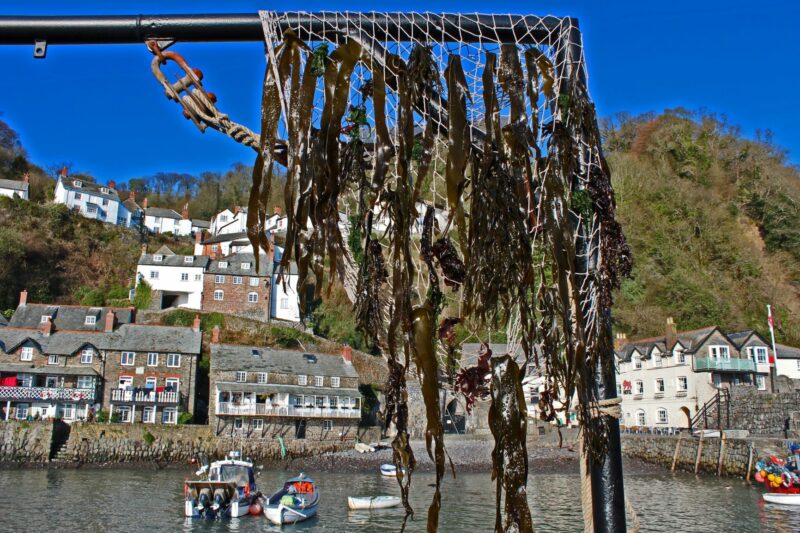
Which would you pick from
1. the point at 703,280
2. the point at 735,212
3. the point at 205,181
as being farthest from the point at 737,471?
the point at 205,181

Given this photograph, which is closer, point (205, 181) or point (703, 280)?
point (703, 280)

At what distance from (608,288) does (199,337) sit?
5605 cm

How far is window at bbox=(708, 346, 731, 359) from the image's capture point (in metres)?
48.4

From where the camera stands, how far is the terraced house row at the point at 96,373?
4866cm

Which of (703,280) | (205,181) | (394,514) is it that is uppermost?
(205,181)

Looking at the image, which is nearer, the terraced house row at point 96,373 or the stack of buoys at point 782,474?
the stack of buoys at point 782,474

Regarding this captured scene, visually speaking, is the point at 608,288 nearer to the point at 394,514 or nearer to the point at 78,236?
the point at 394,514

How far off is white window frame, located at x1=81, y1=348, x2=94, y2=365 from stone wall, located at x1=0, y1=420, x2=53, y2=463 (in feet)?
23.3

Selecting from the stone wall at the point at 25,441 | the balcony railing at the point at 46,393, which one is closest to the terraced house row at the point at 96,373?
the balcony railing at the point at 46,393

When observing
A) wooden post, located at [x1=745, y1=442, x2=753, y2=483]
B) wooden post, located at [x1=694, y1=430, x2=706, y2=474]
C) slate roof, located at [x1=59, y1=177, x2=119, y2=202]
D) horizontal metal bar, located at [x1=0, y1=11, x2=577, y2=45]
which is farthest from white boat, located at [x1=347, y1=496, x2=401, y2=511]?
slate roof, located at [x1=59, y1=177, x2=119, y2=202]

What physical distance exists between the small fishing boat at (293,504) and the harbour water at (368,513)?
51 centimetres

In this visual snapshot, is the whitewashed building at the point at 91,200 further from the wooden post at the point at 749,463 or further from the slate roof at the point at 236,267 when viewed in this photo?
the wooden post at the point at 749,463

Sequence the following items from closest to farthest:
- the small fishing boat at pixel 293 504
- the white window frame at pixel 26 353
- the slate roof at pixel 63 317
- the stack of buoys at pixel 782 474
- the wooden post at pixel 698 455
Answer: the small fishing boat at pixel 293 504 → the stack of buoys at pixel 782 474 → the wooden post at pixel 698 455 → the white window frame at pixel 26 353 → the slate roof at pixel 63 317

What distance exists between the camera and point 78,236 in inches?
3118
